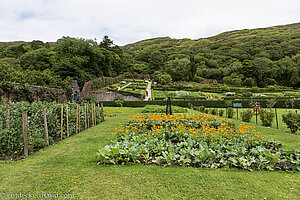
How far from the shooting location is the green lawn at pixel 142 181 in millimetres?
2461

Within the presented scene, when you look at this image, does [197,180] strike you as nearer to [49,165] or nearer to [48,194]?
[48,194]

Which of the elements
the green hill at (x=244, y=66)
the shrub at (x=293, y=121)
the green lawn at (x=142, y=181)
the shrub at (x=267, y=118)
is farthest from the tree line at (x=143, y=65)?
the shrub at (x=293, y=121)

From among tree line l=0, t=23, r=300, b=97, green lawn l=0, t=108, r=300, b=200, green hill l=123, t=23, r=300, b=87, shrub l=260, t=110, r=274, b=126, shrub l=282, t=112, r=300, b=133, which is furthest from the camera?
green hill l=123, t=23, r=300, b=87

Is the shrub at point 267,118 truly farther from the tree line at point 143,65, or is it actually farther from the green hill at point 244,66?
the green hill at point 244,66

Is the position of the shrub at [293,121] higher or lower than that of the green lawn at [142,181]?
higher

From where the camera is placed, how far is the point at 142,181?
281 centimetres

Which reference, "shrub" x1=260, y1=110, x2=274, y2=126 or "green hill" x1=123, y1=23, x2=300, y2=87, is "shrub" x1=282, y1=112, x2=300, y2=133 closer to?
"shrub" x1=260, y1=110, x2=274, y2=126

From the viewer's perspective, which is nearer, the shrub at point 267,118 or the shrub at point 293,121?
the shrub at point 293,121

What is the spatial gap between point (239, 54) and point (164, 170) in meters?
81.6

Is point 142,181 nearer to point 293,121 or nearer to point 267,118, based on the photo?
point 293,121

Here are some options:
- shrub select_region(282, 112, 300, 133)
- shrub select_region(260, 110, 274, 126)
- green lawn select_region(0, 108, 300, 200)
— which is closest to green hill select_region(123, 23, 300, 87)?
shrub select_region(260, 110, 274, 126)

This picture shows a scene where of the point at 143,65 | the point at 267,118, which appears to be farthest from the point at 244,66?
the point at 267,118

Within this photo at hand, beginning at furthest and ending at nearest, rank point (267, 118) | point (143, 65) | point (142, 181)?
point (143, 65)
point (267, 118)
point (142, 181)

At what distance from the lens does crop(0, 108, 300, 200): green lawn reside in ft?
8.07
